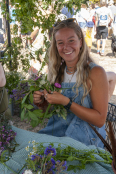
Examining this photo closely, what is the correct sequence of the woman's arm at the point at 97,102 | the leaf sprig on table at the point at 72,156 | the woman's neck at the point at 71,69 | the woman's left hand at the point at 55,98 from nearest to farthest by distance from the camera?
the leaf sprig on table at the point at 72,156, the woman's left hand at the point at 55,98, the woman's arm at the point at 97,102, the woman's neck at the point at 71,69

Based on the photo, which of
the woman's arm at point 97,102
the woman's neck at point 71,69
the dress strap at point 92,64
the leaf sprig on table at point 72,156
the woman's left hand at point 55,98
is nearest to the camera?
the leaf sprig on table at point 72,156

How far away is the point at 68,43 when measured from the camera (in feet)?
5.00

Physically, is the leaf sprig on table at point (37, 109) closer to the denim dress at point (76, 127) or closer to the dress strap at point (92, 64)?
the denim dress at point (76, 127)

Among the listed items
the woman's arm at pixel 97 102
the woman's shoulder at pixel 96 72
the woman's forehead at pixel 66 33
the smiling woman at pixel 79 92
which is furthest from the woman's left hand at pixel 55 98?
the woman's forehead at pixel 66 33

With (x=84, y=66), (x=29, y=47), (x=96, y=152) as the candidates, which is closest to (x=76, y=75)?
(x=84, y=66)

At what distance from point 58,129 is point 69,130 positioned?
0.42ft

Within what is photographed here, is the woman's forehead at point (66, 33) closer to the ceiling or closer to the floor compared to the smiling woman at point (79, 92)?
closer to the ceiling

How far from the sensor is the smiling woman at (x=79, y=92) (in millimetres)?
1438

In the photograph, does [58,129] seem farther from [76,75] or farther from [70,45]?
[70,45]

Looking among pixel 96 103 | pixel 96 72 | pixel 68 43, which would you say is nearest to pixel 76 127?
pixel 96 103

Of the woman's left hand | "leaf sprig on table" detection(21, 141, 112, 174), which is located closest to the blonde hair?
the woman's left hand

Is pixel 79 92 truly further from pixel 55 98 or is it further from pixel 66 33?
pixel 66 33

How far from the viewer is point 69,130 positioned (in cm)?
148

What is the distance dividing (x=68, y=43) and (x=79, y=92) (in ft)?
1.30
